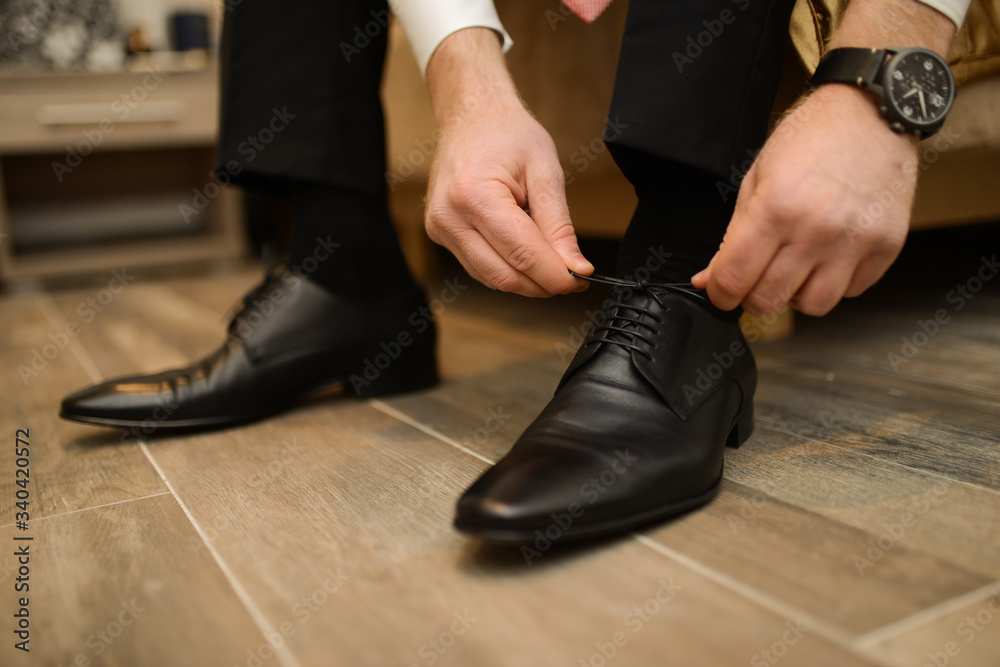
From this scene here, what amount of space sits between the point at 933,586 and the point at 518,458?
0.80 feet

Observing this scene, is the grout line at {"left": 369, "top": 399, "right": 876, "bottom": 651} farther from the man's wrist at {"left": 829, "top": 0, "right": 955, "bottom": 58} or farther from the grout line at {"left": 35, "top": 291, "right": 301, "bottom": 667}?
the man's wrist at {"left": 829, "top": 0, "right": 955, "bottom": 58}

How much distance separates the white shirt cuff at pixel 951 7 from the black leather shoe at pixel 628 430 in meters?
0.24

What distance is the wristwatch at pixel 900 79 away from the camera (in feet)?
1.47

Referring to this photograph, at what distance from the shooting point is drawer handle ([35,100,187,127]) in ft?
6.44

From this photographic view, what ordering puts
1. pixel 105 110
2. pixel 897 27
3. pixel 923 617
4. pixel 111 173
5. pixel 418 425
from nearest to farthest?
pixel 923 617 → pixel 897 27 → pixel 418 425 → pixel 105 110 → pixel 111 173

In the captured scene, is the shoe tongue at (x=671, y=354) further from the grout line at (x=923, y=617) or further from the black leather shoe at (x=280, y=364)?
the black leather shoe at (x=280, y=364)

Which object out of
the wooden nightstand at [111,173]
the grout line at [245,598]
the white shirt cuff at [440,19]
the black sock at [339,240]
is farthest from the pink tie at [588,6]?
the wooden nightstand at [111,173]

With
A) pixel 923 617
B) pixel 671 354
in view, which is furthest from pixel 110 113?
pixel 923 617

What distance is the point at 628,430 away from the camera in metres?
0.49

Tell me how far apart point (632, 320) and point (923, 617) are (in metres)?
0.26

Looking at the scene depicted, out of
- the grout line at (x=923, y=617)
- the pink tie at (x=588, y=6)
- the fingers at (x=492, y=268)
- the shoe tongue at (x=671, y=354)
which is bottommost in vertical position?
the grout line at (x=923, y=617)

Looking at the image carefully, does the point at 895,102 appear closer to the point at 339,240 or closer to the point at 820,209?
the point at 820,209

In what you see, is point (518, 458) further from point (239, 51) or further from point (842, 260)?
point (239, 51)

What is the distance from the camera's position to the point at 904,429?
2.14ft
